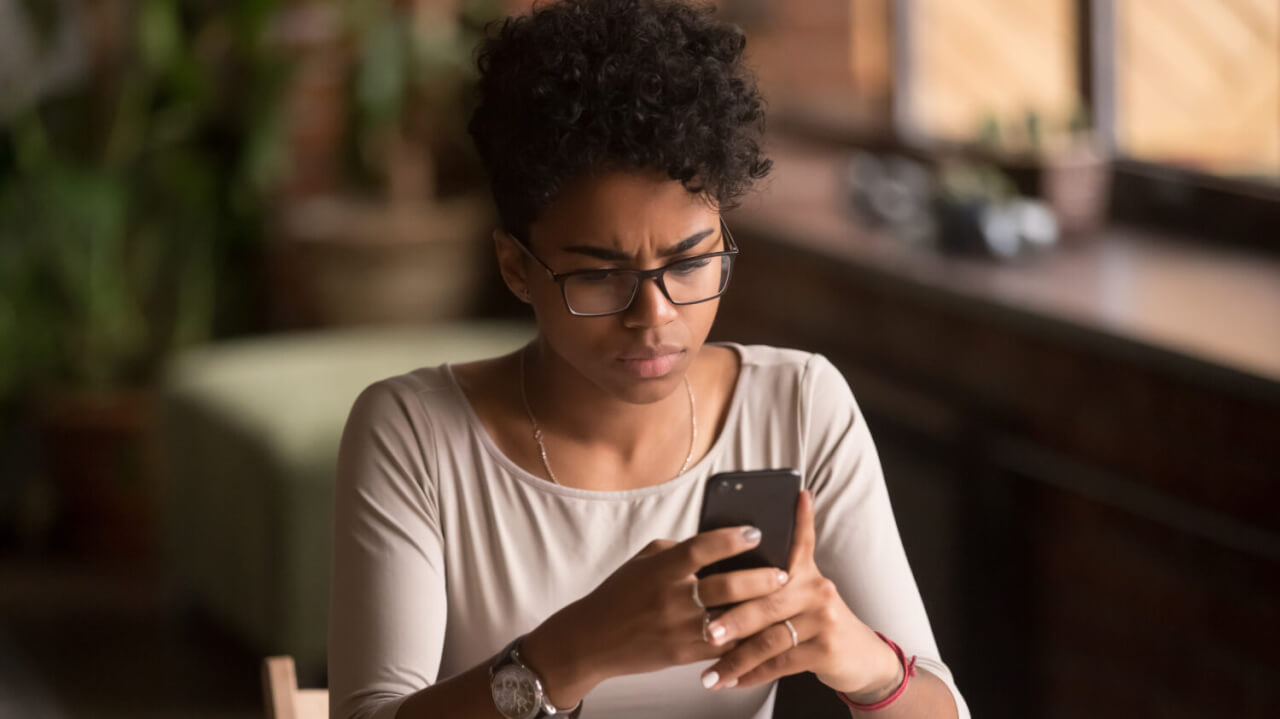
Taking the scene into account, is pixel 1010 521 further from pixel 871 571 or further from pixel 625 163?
pixel 625 163

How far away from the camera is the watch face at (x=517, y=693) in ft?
3.56

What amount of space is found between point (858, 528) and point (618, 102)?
1.38 ft

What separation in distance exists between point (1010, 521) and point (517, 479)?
4.49ft

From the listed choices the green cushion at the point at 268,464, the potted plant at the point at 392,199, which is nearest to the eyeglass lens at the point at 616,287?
the green cushion at the point at 268,464

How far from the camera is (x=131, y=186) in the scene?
3840mm

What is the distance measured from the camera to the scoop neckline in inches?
50.6

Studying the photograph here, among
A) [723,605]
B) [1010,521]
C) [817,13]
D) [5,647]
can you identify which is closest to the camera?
[723,605]

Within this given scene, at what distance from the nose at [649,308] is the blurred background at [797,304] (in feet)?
0.59

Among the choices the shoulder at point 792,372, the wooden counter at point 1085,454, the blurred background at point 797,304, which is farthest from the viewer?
the blurred background at point 797,304

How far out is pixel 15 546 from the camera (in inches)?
151

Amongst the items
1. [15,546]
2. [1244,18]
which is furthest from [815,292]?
[15,546]

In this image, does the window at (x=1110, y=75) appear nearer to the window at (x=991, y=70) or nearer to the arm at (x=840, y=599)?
the window at (x=991, y=70)

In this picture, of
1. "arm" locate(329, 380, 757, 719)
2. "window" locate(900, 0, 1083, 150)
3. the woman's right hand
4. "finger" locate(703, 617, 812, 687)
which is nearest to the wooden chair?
"arm" locate(329, 380, 757, 719)

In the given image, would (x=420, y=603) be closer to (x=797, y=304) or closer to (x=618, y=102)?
(x=618, y=102)
